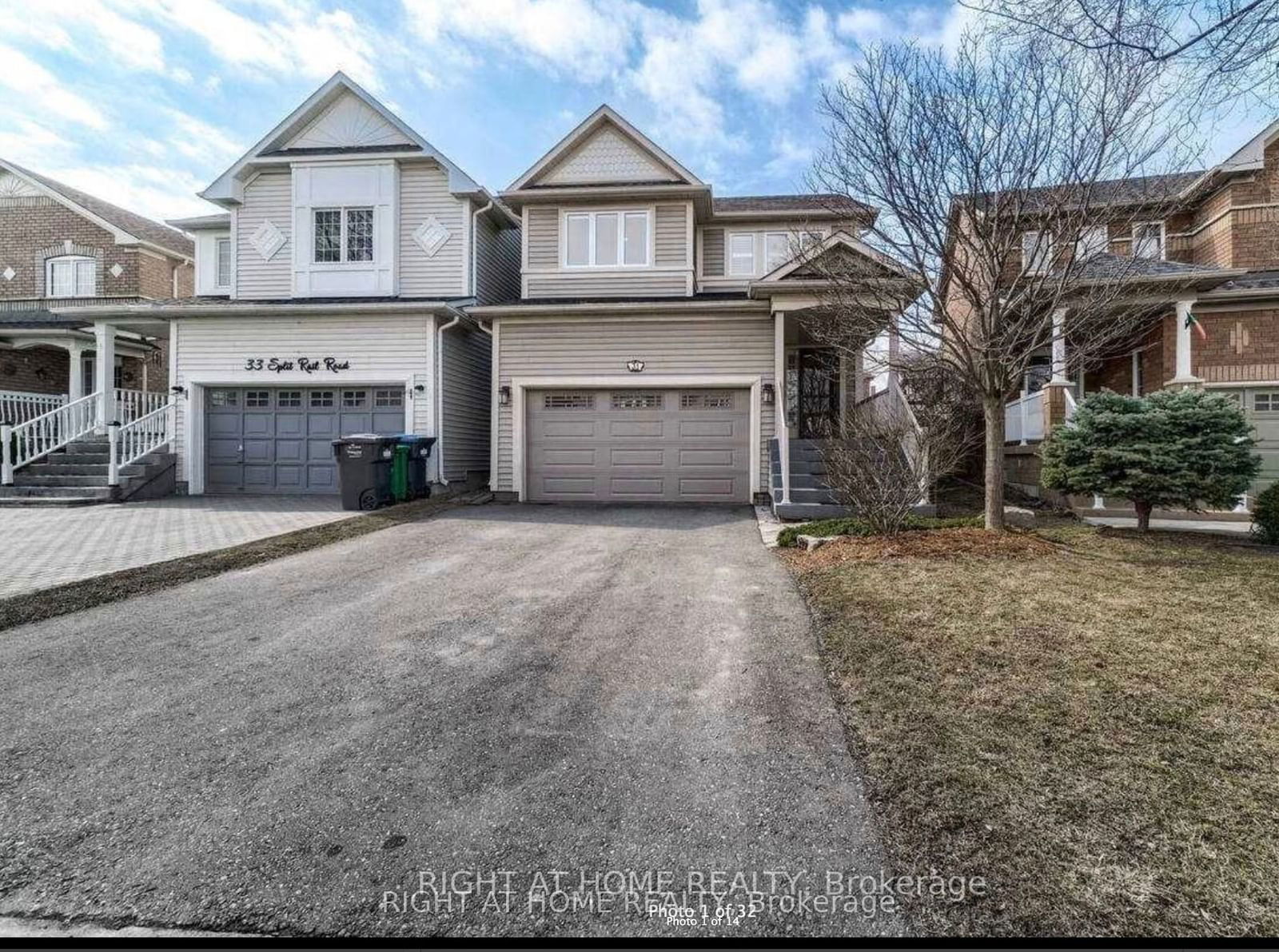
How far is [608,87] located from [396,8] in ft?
20.9

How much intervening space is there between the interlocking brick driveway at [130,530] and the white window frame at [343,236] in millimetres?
5012

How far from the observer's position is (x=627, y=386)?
12.0 metres

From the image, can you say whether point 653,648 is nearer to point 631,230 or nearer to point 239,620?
point 239,620

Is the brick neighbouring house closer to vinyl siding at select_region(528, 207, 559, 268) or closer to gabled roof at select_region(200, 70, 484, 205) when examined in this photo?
vinyl siding at select_region(528, 207, 559, 268)

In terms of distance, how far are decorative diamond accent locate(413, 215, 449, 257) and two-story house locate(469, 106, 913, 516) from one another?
1539 mm

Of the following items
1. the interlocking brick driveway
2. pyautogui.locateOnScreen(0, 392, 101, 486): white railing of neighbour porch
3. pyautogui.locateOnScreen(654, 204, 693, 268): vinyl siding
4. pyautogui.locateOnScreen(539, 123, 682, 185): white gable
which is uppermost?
pyautogui.locateOnScreen(539, 123, 682, 185): white gable

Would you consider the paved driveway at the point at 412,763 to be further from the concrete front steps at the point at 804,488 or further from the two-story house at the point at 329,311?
the two-story house at the point at 329,311

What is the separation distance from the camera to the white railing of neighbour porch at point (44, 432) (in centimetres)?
1122

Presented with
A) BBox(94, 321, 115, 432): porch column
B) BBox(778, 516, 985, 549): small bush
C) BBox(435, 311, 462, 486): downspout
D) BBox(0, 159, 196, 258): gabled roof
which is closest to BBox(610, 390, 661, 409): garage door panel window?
BBox(435, 311, 462, 486): downspout

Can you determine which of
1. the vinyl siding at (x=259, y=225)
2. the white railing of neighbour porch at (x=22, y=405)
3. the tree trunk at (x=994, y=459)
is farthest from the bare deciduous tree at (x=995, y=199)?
the white railing of neighbour porch at (x=22, y=405)

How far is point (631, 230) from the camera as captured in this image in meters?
12.8

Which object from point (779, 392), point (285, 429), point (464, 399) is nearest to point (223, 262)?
point (285, 429)

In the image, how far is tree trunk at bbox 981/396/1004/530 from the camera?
6969 mm

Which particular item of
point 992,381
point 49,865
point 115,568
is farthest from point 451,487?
point 49,865
